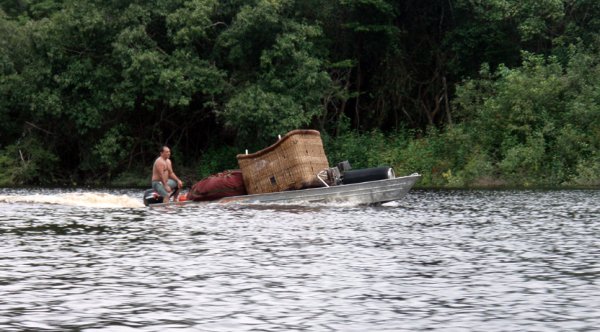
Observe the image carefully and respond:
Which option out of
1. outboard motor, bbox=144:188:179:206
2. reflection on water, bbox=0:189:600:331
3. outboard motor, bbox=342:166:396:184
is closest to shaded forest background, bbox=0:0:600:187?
outboard motor, bbox=342:166:396:184

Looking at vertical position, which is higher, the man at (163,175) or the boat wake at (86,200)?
the man at (163,175)

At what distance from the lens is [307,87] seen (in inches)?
1850

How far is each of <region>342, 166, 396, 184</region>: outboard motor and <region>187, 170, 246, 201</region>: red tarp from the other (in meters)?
3.36

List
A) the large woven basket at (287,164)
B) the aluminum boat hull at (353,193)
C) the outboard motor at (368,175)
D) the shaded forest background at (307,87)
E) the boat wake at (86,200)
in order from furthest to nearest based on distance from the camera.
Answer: the shaded forest background at (307,87) < the boat wake at (86,200) < the large woven basket at (287,164) < the outboard motor at (368,175) < the aluminum boat hull at (353,193)

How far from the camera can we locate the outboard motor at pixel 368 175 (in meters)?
28.3

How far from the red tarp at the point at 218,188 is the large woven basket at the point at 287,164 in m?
0.47

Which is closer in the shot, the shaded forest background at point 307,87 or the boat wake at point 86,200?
the boat wake at point 86,200

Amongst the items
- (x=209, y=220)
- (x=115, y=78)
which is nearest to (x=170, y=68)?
(x=115, y=78)

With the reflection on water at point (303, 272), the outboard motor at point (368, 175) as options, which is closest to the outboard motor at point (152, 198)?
the reflection on water at point (303, 272)

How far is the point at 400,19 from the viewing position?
53.7 meters

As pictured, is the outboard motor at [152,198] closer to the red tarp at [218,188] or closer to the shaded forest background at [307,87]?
the red tarp at [218,188]

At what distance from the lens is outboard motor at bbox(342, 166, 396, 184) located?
2834 centimetres

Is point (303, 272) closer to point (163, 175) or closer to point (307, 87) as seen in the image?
point (163, 175)

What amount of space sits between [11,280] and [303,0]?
125 ft
